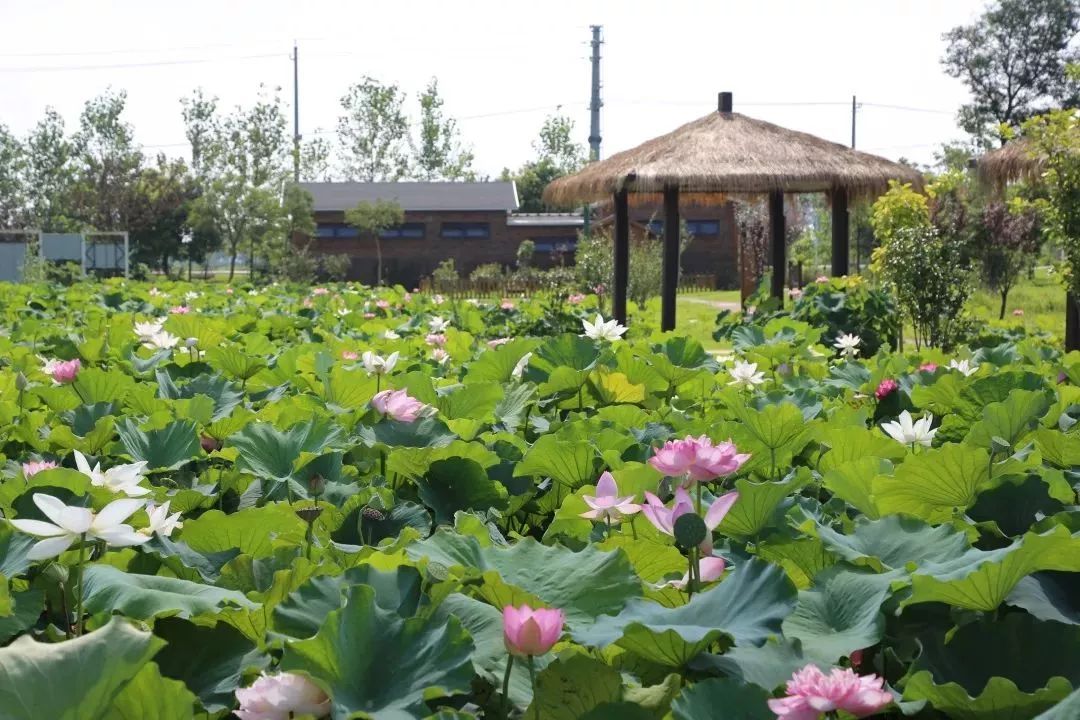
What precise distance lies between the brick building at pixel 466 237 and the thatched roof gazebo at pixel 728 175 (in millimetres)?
25050

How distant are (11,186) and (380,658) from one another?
59.7 meters

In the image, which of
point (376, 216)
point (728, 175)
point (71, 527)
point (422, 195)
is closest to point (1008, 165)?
point (728, 175)

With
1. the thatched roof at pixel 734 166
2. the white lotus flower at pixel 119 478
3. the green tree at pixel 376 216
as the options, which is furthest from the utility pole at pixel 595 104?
the white lotus flower at pixel 119 478

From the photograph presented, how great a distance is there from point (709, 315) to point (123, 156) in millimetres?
34727

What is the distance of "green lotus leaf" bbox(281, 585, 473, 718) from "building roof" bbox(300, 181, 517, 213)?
40.3 meters

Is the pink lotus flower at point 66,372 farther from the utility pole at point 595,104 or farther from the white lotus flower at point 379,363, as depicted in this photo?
the utility pole at point 595,104

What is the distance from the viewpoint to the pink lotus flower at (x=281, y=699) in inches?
35.6

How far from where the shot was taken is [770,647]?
1.03m

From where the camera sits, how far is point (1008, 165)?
1417cm

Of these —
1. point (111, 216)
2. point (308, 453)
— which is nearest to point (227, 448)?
point (308, 453)

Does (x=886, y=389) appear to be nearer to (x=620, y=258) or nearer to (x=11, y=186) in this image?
(x=620, y=258)

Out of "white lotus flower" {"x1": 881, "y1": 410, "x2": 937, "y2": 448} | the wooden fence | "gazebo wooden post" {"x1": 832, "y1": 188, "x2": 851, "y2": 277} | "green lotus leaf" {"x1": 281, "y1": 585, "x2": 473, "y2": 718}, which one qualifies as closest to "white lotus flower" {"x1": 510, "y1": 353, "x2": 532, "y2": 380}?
"white lotus flower" {"x1": 881, "y1": 410, "x2": 937, "y2": 448}

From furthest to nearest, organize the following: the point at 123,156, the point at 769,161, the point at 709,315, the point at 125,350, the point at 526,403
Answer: the point at 123,156 < the point at 709,315 < the point at 769,161 < the point at 125,350 < the point at 526,403

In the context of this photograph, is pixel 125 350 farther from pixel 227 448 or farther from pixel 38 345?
pixel 227 448
